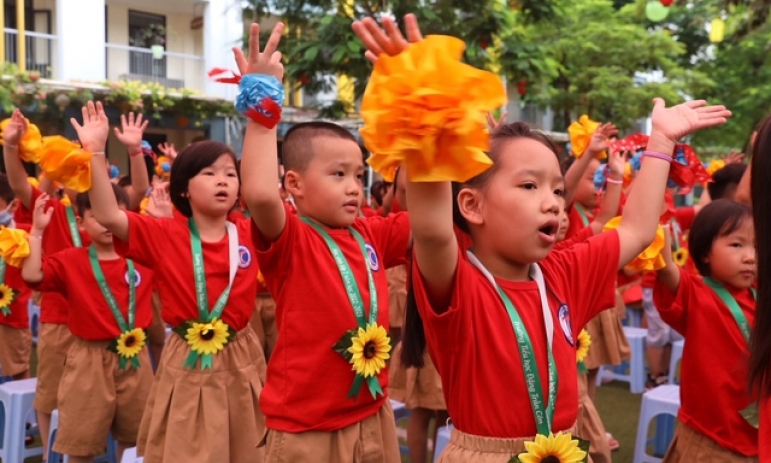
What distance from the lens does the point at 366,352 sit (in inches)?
112

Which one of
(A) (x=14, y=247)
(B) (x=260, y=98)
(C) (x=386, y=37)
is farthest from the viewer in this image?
(A) (x=14, y=247)

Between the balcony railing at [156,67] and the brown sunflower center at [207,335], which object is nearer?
the brown sunflower center at [207,335]

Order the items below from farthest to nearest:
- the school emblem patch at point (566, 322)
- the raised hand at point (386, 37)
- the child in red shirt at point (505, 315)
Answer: the school emblem patch at point (566, 322), the child in red shirt at point (505, 315), the raised hand at point (386, 37)

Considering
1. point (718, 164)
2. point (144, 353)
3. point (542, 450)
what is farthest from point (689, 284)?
point (718, 164)

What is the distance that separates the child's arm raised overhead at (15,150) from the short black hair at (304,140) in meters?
2.23

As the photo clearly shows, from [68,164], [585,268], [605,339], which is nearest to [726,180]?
[605,339]

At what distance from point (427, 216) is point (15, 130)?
142 inches

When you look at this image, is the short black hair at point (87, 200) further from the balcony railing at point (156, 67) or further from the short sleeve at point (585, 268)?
the balcony railing at point (156, 67)

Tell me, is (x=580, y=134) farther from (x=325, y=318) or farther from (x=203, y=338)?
(x=203, y=338)

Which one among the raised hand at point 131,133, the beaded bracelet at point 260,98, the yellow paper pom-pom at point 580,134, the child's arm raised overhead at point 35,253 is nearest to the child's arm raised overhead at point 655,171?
the beaded bracelet at point 260,98

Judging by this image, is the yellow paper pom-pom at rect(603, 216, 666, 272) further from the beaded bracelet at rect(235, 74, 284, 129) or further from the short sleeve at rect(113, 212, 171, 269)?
the short sleeve at rect(113, 212, 171, 269)

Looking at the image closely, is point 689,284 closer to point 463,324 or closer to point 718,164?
point 463,324

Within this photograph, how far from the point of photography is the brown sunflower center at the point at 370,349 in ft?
9.29

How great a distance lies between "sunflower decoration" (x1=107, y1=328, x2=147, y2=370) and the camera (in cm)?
433
